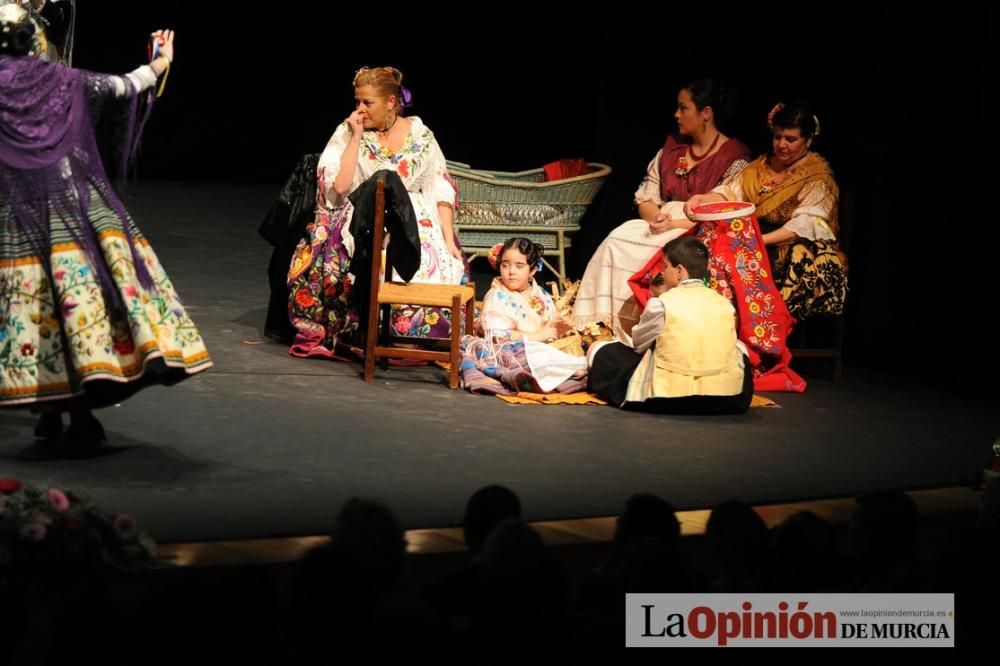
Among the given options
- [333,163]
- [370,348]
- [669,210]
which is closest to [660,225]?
[669,210]

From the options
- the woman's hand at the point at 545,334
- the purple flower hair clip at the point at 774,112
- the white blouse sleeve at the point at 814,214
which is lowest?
the woman's hand at the point at 545,334

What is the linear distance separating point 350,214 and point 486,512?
11.7ft

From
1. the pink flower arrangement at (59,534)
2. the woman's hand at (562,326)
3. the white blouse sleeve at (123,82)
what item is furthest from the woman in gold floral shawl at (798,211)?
the pink flower arrangement at (59,534)

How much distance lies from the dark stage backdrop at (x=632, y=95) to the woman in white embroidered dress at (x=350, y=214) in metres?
1.77

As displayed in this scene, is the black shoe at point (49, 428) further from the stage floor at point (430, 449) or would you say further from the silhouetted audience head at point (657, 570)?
the silhouetted audience head at point (657, 570)

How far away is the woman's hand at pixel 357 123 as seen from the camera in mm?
6617

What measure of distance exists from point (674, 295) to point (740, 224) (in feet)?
2.91

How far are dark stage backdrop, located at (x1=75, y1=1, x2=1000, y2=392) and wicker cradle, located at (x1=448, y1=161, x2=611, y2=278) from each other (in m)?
0.31

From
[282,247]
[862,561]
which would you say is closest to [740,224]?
[282,247]

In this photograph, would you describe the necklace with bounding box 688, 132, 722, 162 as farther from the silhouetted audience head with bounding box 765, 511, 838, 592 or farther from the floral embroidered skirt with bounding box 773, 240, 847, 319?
the silhouetted audience head with bounding box 765, 511, 838, 592

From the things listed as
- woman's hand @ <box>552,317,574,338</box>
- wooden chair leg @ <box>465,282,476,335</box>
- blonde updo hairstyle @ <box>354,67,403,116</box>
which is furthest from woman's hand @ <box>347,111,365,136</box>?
woman's hand @ <box>552,317,574,338</box>

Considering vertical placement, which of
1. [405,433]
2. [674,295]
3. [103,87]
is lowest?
[405,433]

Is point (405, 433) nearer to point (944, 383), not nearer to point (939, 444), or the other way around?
point (939, 444)

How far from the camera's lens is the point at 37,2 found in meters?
4.81
